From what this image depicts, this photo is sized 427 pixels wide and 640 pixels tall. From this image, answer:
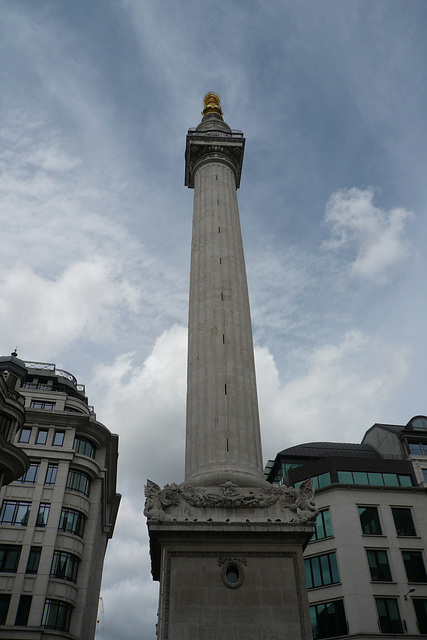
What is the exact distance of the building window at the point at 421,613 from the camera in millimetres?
41125

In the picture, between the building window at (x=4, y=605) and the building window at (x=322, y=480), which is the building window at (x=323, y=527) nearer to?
the building window at (x=322, y=480)

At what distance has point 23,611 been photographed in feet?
139

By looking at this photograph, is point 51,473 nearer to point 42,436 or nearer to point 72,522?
point 42,436

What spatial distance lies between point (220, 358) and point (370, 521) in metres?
26.5

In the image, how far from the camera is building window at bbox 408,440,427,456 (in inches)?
2101

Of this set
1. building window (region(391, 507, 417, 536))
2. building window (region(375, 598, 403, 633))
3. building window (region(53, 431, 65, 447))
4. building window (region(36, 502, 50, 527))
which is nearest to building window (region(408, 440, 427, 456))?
building window (region(391, 507, 417, 536))

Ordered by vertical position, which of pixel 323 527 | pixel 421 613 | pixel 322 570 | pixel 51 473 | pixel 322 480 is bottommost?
pixel 421 613

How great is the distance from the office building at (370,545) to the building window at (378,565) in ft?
0.25

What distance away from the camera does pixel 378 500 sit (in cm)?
4744

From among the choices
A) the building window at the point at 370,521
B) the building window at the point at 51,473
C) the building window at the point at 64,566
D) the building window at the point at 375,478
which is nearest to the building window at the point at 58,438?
the building window at the point at 51,473

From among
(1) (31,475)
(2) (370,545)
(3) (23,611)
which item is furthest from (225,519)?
(1) (31,475)

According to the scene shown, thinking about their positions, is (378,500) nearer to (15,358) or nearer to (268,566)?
(268,566)

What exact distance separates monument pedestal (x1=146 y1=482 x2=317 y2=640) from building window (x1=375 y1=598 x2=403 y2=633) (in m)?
24.3

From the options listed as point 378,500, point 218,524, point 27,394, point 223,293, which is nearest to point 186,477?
point 218,524
